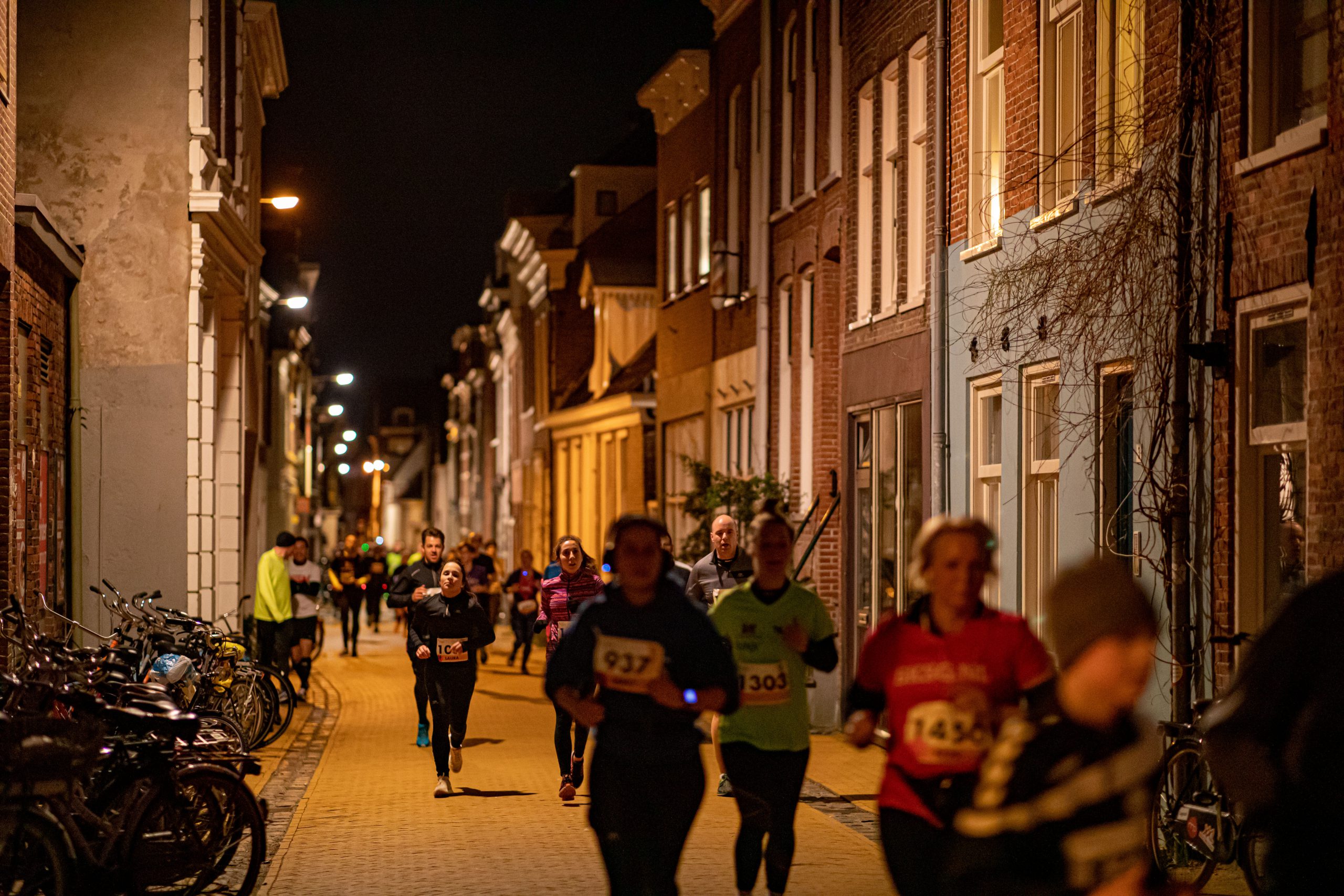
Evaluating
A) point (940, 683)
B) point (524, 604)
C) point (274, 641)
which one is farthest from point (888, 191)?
point (940, 683)

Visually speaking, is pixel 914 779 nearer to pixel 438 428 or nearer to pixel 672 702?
pixel 672 702

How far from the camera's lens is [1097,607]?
398 cm

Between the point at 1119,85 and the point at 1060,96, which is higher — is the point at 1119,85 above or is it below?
below

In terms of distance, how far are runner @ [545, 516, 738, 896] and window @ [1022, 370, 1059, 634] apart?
759 centimetres

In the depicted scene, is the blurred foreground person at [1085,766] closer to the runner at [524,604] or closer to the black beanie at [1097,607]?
the black beanie at [1097,607]

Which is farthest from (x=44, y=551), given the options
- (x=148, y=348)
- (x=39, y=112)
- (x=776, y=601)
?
(x=776, y=601)

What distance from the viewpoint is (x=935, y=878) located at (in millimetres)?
5137

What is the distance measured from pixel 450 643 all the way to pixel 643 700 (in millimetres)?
7066

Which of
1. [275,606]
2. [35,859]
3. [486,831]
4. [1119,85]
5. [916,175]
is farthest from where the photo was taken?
[275,606]

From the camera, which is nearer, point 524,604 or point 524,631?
point 524,604

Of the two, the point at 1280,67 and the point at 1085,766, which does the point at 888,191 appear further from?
the point at 1085,766

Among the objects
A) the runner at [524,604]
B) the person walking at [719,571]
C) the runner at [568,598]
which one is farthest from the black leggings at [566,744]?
the runner at [524,604]

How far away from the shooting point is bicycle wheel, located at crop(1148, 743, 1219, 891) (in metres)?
9.43

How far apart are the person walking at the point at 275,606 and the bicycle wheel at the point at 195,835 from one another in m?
10.6
